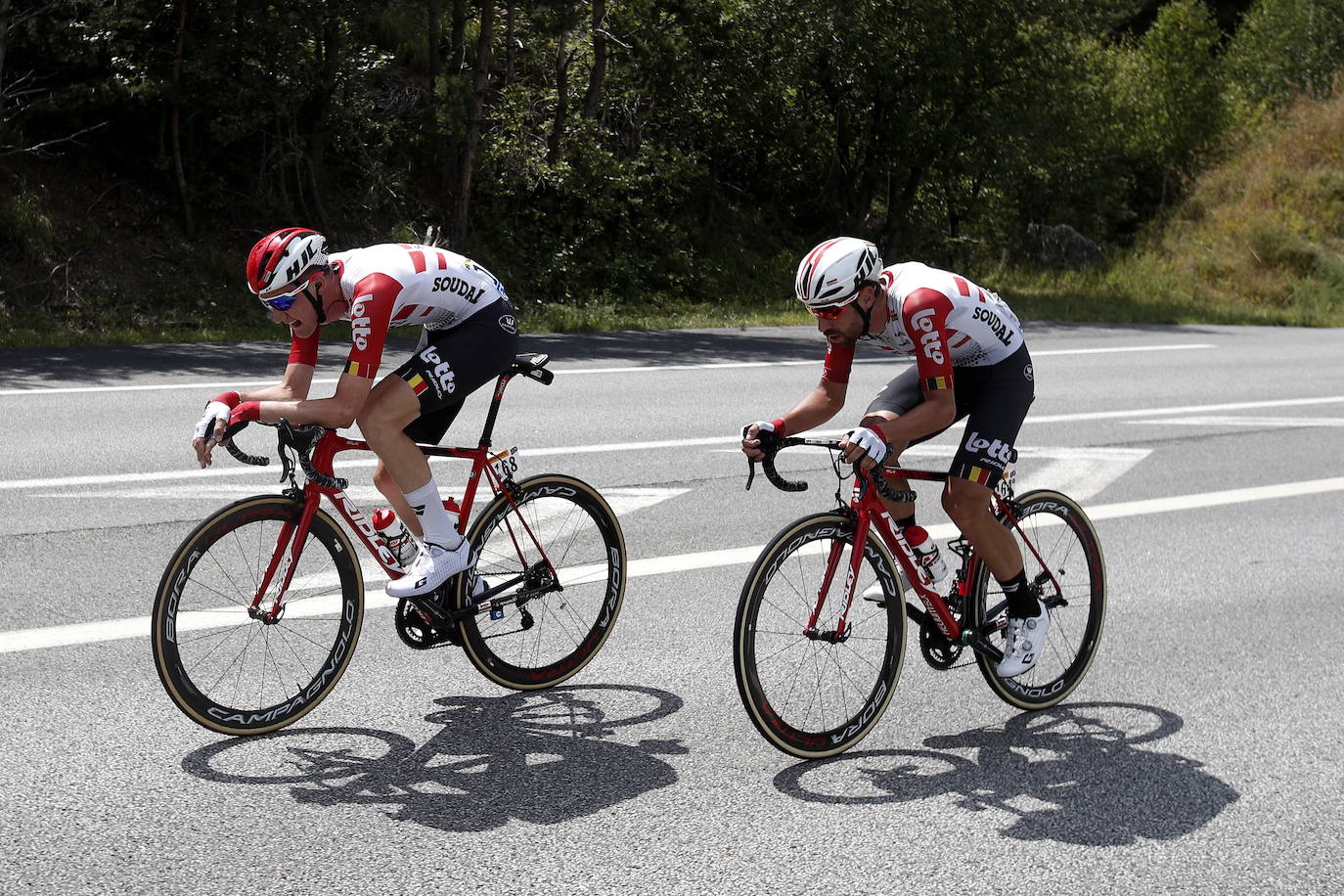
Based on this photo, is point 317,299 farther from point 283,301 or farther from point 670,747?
point 670,747

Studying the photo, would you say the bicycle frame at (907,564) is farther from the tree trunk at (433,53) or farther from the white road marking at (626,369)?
the tree trunk at (433,53)

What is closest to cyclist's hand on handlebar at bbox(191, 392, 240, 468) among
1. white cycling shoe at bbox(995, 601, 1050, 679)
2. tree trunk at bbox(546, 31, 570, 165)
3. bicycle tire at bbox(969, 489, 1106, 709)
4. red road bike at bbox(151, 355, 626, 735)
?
red road bike at bbox(151, 355, 626, 735)

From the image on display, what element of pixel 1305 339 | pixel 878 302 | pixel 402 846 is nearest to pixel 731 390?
pixel 878 302

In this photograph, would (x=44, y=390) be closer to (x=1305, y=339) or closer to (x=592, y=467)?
(x=592, y=467)

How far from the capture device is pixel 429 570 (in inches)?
200

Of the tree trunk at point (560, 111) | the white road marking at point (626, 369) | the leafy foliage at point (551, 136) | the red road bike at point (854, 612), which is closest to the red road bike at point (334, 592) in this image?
the red road bike at point (854, 612)

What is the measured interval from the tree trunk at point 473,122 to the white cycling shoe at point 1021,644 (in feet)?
55.0

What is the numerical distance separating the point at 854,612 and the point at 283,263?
228 centimetres

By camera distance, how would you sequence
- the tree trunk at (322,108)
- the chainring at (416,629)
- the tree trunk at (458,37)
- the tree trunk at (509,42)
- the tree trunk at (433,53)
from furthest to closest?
the tree trunk at (509,42), the tree trunk at (458,37), the tree trunk at (433,53), the tree trunk at (322,108), the chainring at (416,629)

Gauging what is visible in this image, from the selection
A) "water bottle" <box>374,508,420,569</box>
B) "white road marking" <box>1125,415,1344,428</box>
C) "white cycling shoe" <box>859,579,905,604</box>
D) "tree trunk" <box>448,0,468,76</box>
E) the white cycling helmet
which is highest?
"tree trunk" <box>448,0,468,76</box>

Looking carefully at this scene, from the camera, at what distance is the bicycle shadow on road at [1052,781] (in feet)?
14.6

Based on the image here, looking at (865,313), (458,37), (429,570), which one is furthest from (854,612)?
(458,37)

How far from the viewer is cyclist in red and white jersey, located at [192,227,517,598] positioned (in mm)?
4715

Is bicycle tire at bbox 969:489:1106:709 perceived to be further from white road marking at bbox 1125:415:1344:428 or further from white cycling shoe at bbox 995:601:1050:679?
white road marking at bbox 1125:415:1344:428
